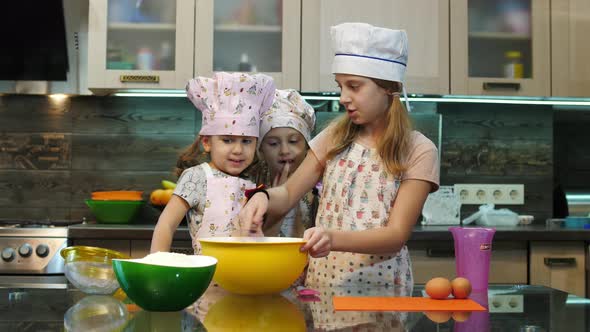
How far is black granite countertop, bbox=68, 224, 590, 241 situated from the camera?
2543mm

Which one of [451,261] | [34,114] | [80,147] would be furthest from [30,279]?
[451,261]

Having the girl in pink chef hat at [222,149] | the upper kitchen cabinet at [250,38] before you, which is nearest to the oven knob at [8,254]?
the upper kitchen cabinet at [250,38]

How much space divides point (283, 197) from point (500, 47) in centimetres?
178

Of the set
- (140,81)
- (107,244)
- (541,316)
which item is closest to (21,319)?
(541,316)

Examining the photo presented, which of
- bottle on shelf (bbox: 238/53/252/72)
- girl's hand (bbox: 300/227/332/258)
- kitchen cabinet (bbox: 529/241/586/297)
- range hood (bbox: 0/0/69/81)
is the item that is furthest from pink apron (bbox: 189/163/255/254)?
range hood (bbox: 0/0/69/81)

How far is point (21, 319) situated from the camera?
953 millimetres

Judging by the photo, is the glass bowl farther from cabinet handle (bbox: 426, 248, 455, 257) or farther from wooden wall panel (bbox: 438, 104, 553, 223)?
wooden wall panel (bbox: 438, 104, 553, 223)

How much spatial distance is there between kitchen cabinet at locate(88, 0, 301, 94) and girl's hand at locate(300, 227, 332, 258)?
1.68 m

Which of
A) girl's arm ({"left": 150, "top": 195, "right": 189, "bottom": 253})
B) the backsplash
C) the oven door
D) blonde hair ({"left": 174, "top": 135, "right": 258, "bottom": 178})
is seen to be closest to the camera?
girl's arm ({"left": 150, "top": 195, "right": 189, "bottom": 253})

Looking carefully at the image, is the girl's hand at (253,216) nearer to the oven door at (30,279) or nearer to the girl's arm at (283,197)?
the girl's arm at (283,197)

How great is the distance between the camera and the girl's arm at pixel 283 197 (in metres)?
1.37

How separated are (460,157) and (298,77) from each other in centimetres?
87

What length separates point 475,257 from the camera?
1.34 metres

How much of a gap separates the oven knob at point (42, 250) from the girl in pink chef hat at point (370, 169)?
1222mm
